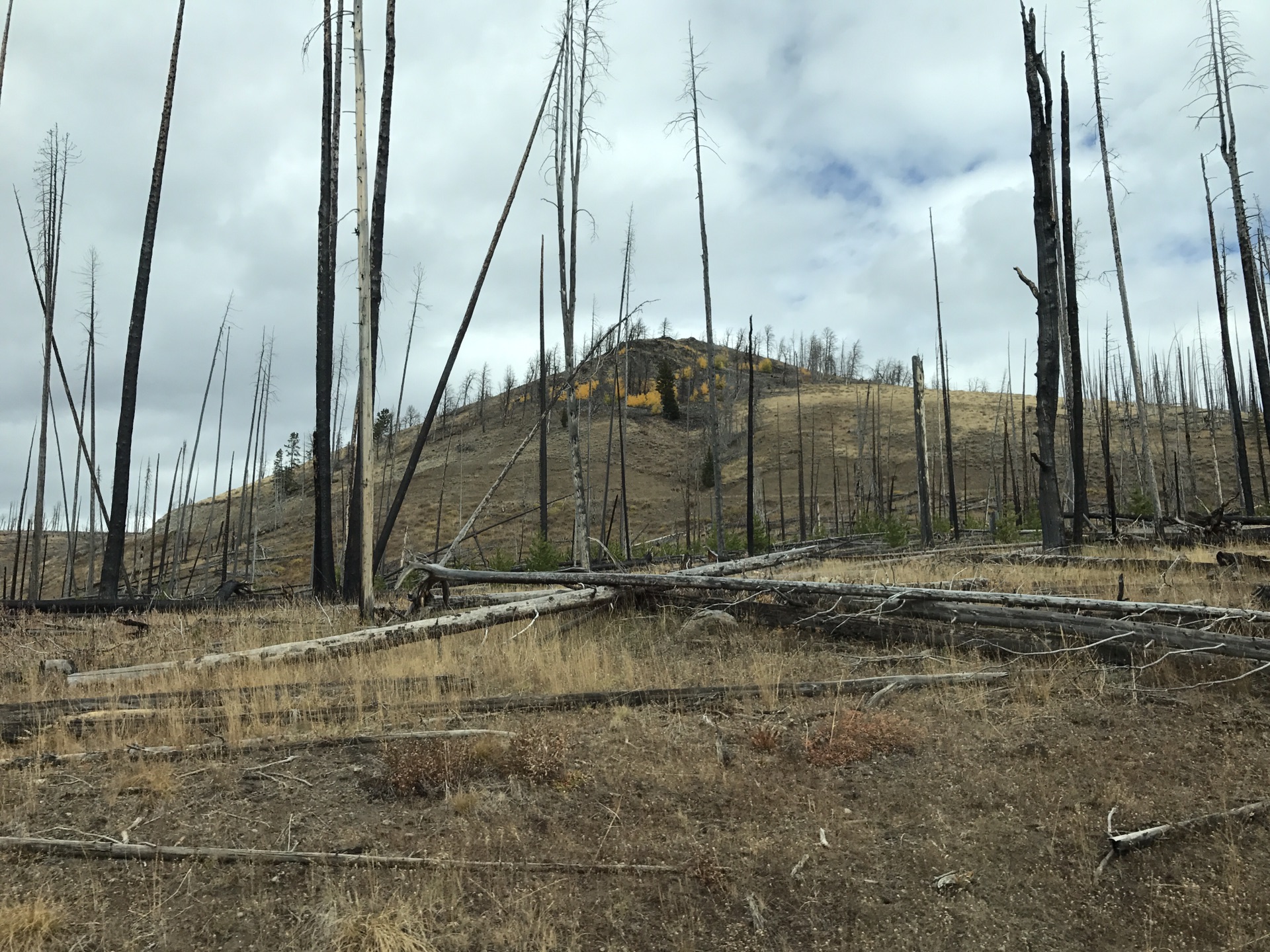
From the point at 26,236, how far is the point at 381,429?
115 ft

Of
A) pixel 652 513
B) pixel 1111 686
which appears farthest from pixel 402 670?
pixel 652 513

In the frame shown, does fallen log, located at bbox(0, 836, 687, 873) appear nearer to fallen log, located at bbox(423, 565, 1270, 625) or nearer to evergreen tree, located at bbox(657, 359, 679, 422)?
fallen log, located at bbox(423, 565, 1270, 625)

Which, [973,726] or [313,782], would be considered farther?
[973,726]

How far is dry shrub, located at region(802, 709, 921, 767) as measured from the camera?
4.69 meters

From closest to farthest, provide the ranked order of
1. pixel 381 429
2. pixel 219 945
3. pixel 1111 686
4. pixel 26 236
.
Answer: pixel 219 945, pixel 1111 686, pixel 26 236, pixel 381 429

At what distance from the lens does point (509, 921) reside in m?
3.09

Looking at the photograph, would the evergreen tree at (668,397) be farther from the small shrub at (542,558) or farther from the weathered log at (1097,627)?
the weathered log at (1097,627)

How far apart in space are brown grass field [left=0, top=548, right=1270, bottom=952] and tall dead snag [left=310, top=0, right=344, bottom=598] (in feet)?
23.2

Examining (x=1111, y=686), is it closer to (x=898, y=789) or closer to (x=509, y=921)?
(x=898, y=789)

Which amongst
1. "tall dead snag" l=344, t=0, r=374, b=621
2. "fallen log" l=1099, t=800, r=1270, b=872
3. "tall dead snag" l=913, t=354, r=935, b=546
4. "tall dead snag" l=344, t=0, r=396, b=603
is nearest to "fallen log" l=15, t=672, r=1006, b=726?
"fallen log" l=1099, t=800, r=1270, b=872

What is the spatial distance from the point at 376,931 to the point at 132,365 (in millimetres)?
14754

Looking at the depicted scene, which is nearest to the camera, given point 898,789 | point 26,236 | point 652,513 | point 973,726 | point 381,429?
point 898,789

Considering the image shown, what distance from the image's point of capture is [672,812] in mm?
4062

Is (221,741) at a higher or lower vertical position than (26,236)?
lower
